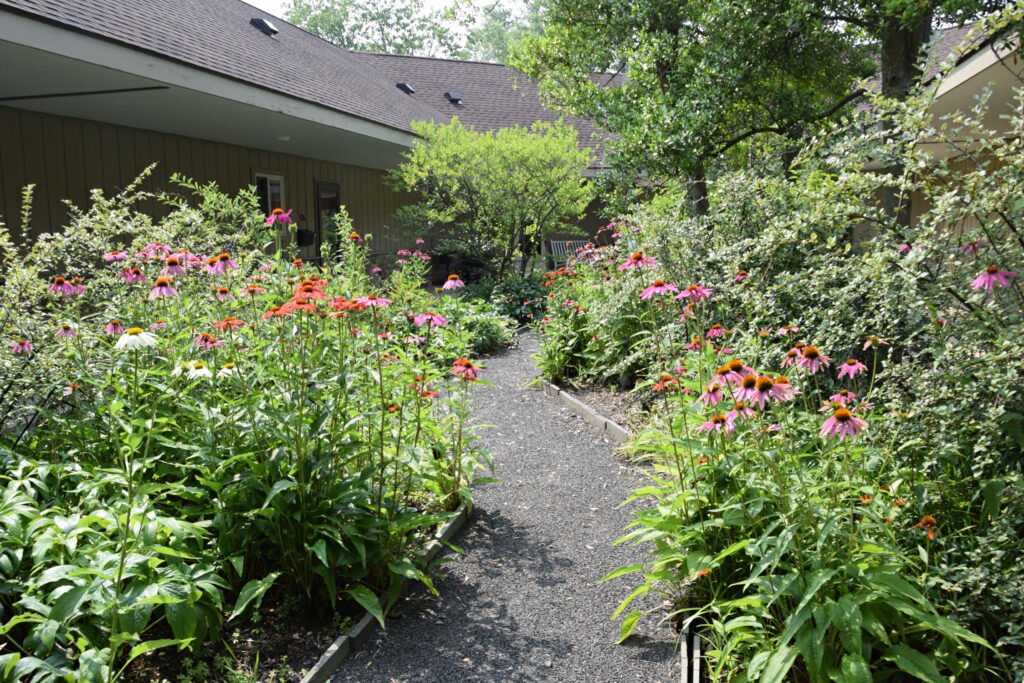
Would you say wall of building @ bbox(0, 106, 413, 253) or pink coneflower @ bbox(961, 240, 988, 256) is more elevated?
wall of building @ bbox(0, 106, 413, 253)

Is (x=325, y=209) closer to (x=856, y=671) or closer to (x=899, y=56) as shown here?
(x=899, y=56)

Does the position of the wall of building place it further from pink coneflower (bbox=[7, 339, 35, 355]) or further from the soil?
the soil

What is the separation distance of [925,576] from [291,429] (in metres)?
2.18

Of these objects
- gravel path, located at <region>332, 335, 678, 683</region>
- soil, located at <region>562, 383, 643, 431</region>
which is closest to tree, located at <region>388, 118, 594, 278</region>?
soil, located at <region>562, 383, 643, 431</region>

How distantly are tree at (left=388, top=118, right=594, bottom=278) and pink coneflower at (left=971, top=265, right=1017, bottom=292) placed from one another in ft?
26.4

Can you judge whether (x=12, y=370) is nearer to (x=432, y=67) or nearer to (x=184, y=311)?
(x=184, y=311)

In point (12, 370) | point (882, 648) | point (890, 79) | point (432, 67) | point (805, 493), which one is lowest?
point (882, 648)

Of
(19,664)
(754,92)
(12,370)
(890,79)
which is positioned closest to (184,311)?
(12,370)

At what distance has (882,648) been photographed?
7.07 ft

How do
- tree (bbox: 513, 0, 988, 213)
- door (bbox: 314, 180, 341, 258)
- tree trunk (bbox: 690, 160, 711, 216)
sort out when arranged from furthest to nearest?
door (bbox: 314, 180, 341, 258) → tree trunk (bbox: 690, 160, 711, 216) → tree (bbox: 513, 0, 988, 213)

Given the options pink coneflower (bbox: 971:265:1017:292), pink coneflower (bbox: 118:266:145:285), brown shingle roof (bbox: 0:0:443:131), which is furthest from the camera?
brown shingle roof (bbox: 0:0:443:131)

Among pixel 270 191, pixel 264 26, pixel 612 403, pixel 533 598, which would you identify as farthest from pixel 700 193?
pixel 533 598

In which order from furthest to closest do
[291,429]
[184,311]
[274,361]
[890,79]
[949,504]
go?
[890,79] < [184,311] < [274,361] < [291,429] < [949,504]

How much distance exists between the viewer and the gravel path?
2643 millimetres
